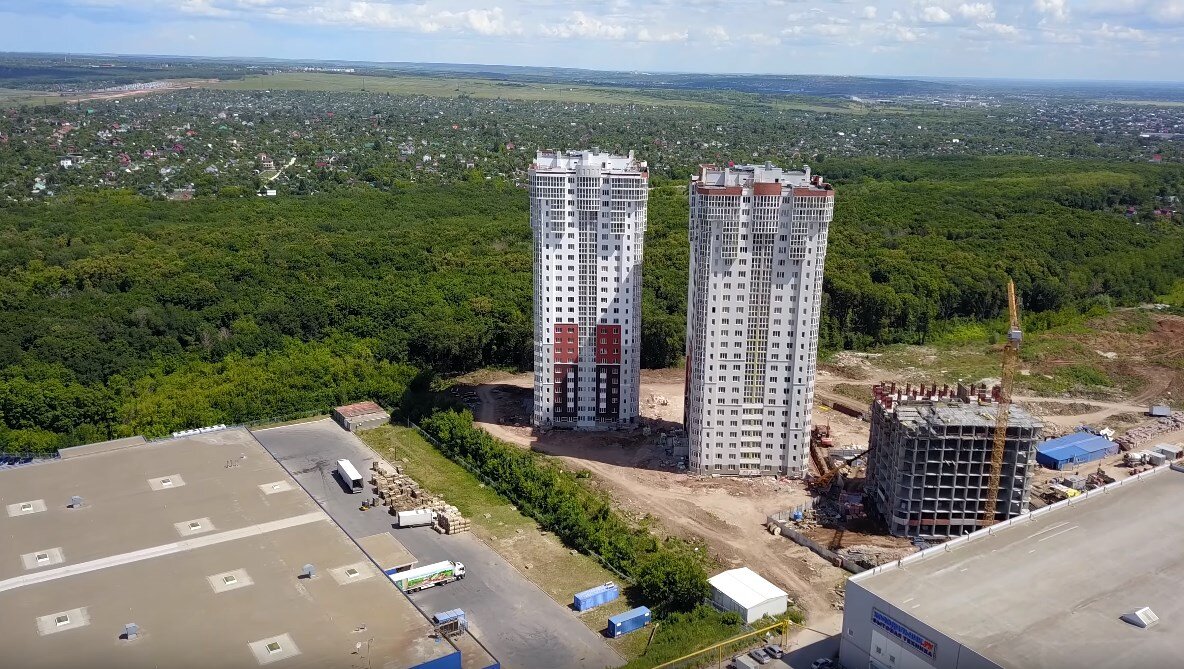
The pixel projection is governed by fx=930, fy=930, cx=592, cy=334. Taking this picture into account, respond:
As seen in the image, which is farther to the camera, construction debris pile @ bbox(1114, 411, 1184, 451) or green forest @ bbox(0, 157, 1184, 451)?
green forest @ bbox(0, 157, 1184, 451)

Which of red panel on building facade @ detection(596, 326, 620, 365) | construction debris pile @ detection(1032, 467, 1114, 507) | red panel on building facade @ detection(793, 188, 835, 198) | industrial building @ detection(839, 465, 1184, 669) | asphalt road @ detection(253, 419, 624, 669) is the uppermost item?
red panel on building facade @ detection(793, 188, 835, 198)

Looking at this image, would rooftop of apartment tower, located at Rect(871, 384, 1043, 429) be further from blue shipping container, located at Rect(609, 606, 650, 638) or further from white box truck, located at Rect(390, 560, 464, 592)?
white box truck, located at Rect(390, 560, 464, 592)

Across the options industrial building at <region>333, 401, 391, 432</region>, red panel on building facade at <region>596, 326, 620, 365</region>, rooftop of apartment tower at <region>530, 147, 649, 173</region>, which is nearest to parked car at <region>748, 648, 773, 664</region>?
red panel on building facade at <region>596, 326, 620, 365</region>

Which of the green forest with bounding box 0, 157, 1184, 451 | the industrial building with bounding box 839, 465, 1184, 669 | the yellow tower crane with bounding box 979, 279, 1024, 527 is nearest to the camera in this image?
the industrial building with bounding box 839, 465, 1184, 669

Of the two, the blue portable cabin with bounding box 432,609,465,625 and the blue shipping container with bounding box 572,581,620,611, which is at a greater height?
the blue portable cabin with bounding box 432,609,465,625

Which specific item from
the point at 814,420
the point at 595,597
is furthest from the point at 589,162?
the point at 595,597

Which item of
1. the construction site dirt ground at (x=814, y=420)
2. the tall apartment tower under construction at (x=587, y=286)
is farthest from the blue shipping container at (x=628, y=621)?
the tall apartment tower under construction at (x=587, y=286)
